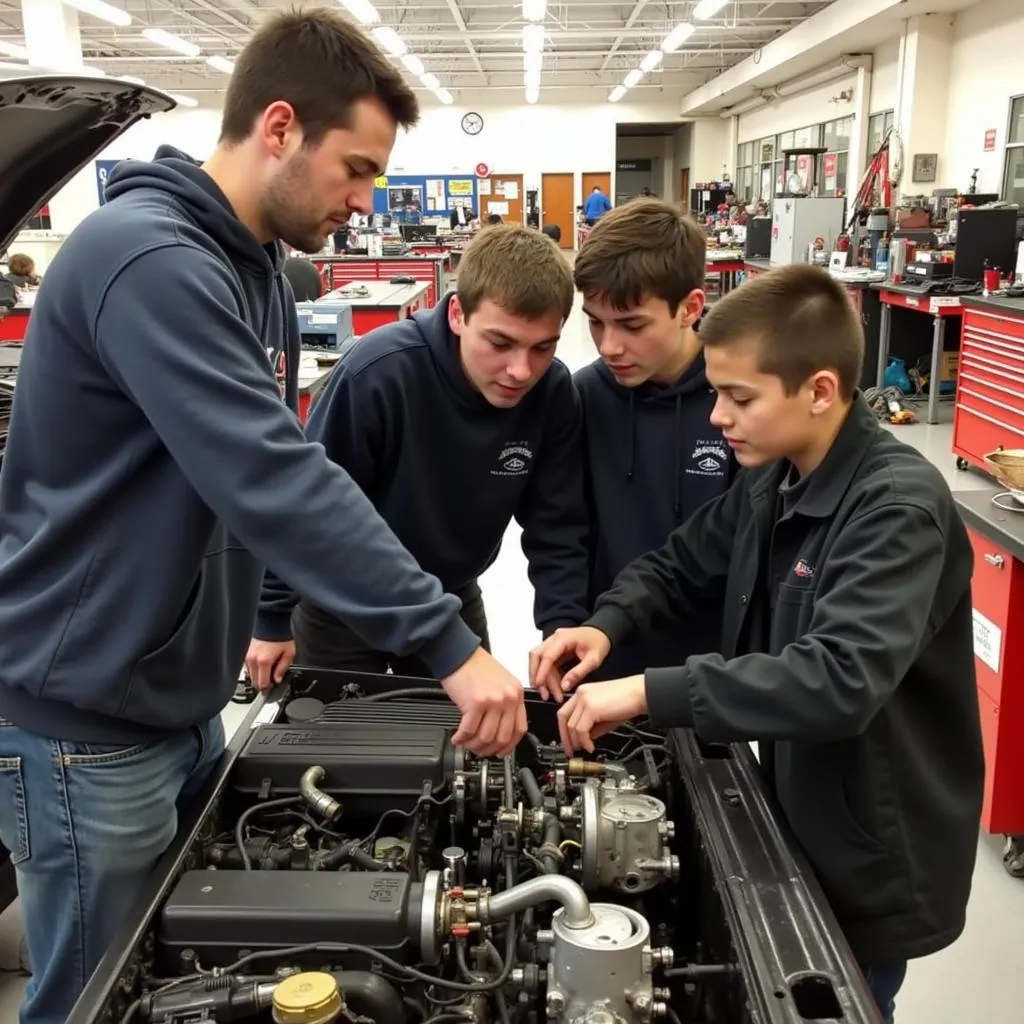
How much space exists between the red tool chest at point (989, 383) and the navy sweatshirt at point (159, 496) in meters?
3.99

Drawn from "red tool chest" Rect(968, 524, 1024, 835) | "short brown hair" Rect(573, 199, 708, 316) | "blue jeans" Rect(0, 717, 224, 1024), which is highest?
"short brown hair" Rect(573, 199, 708, 316)

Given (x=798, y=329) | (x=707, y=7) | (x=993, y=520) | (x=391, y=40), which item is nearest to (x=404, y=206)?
(x=391, y=40)

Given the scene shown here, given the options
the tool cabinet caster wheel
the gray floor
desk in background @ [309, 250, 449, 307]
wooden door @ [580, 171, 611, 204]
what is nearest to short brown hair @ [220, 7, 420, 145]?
the gray floor

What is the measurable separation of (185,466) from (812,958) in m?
0.72

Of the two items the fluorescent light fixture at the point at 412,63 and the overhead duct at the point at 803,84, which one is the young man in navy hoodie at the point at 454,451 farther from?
the overhead duct at the point at 803,84

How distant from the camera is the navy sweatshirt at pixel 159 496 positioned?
885 millimetres

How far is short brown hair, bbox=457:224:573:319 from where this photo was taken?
1335mm

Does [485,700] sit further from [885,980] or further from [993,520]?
[993,520]

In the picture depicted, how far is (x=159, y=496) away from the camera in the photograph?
0.99 metres

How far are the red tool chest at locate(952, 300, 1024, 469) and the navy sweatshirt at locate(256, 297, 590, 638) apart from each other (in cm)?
333

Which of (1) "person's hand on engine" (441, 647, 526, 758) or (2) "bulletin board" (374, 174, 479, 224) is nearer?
(1) "person's hand on engine" (441, 647, 526, 758)

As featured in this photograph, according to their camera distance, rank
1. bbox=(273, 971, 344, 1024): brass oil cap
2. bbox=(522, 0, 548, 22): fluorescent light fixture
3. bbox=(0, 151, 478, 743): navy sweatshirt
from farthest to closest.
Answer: bbox=(522, 0, 548, 22): fluorescent light fixture, bbox=(0, 151, 478, 743): navy sweatshirt, bbox=(273, 971, 344, 1024): brass oil cap

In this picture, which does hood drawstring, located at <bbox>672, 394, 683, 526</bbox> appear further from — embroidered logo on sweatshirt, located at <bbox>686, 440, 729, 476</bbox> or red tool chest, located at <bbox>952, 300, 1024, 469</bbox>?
red tool chest, located at <bbox>952, 300, 1024, 469</bbox>

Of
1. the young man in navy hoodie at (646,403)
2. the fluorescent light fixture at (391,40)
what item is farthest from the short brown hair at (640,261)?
the fluorescent light fixture at (391,40)
